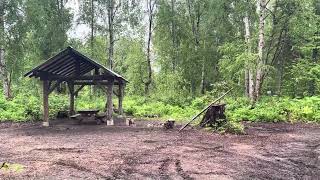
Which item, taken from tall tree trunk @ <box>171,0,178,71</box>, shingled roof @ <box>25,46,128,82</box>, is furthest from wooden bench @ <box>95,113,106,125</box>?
tall tree trunk @ <box>171,0,178,71</box>

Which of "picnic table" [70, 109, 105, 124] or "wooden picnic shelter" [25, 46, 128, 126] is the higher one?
"wooden picnic shelter" [25, 46, 128, 126]

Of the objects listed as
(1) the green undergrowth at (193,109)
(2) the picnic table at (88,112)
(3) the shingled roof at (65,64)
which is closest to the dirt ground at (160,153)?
(2) the picnic table at (88,112)

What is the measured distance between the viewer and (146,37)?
41031 mm

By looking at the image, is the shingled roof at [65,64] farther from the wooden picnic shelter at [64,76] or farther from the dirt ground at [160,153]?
the dirt ground at [160,153]

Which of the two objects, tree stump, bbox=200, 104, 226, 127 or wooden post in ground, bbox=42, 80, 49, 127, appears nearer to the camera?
tree stump, bbox=200, 104, 226, 127

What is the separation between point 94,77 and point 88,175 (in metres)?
11.2

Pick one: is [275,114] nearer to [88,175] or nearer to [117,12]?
[88,175]

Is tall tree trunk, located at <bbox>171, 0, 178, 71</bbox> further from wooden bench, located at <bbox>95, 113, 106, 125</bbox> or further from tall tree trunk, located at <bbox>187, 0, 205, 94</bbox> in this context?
wooden bench, located at <bbox>95, 113, 106, 125</bbox>

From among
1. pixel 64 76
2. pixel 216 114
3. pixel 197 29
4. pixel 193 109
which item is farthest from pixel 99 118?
pixel 197 29

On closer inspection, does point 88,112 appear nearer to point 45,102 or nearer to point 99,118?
point 99,118

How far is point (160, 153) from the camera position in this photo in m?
11.0

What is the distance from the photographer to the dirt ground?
335 inches

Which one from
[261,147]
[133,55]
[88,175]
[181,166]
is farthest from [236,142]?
[133,55]

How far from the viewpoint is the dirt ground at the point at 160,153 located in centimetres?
852
